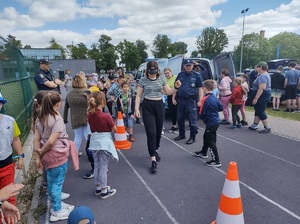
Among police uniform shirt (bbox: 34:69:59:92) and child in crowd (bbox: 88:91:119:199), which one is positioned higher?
police uniform shirt (bbox: 34:69:59:92)

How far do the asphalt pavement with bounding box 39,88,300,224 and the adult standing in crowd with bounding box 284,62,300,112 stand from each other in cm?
464

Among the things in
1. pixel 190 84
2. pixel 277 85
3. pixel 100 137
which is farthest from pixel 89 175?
pixel 277 85

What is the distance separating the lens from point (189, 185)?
3859mm

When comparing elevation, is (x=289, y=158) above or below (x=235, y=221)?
below

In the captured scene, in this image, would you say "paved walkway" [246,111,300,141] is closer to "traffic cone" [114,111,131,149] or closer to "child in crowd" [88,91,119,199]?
"traffic cone" [114,111,131,149]

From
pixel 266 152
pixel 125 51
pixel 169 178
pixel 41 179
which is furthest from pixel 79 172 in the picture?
pixel 125 51

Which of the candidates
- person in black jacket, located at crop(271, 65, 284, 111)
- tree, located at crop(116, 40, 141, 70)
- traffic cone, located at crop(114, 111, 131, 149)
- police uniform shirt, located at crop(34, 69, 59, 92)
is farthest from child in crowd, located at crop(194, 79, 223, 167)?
tree, located at crop(116, 40, 141, 70)

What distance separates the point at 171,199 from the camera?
11.3 feet

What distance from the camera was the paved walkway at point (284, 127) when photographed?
6.83 m

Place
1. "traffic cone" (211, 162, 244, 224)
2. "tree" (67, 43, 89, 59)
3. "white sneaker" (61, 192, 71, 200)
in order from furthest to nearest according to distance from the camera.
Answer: "tree" (67, 43, 89, 59)
"white sneaker" (61, 192, 71, 200)
"traffic cone" (211, 162, 244, 224)

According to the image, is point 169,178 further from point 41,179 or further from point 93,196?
point 41,179

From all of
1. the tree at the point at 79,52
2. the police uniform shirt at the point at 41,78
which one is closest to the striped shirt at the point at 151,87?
the police uniform shirt at the point at 41,78

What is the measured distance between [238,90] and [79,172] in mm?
5302

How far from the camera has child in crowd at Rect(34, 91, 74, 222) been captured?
281 centimetres
